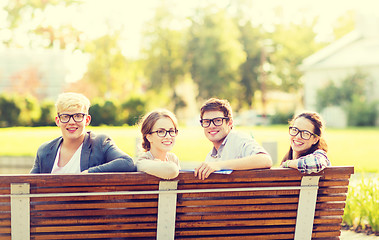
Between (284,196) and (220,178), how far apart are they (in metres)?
0.46

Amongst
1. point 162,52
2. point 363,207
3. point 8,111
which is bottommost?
point 8,111

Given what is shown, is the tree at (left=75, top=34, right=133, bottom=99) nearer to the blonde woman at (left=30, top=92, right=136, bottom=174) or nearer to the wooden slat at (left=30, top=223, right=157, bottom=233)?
the blonde woman at (left=30, top=92, right=136, bottom=174)

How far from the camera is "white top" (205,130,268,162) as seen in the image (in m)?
3.59

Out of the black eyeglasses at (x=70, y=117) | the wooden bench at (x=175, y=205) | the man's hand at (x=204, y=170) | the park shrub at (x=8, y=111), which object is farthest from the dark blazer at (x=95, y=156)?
the park shrub at (x=8, y=111)

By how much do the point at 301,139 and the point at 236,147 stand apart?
0.50 m

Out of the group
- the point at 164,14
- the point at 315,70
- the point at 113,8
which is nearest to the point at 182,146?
the point at 315,70

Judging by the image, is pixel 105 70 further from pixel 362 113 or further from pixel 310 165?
pixel 310 165

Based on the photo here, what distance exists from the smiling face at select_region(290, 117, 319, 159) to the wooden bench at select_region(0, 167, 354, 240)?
0.55m

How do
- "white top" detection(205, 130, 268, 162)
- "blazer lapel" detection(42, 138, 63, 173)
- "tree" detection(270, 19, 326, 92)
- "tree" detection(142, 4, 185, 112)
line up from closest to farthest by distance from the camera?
"white top" detection(205, 130, 268, 162) → "blazer lapel" detection(42, 138, 63, 173) → "tree" detection(142, 4, 185, 112) → "tree" detection(270, 19, 326, 92)

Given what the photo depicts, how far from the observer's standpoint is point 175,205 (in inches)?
129

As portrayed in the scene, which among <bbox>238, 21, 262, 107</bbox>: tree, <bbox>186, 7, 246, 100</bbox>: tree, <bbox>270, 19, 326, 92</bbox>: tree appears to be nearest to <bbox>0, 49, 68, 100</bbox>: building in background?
<bbox>186, 7, 246, 100</bbox>: tree

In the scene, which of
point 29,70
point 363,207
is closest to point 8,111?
point 29,70

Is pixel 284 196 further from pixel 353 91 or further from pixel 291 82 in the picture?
pixel 291 82

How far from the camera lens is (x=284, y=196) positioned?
11.3 ft
